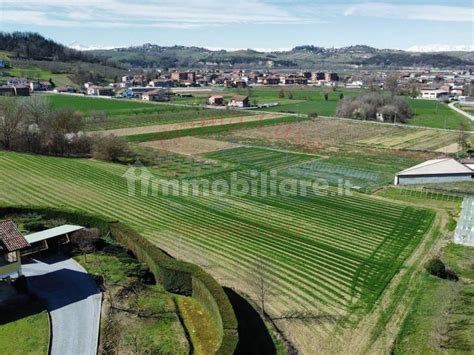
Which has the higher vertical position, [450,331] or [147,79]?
[147,79]

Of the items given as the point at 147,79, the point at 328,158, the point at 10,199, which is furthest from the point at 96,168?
the point at 147,79

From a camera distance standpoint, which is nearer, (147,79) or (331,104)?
(331,104)

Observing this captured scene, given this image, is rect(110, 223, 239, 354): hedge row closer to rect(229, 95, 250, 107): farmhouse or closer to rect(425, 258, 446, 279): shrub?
rect(425, 258, 446, 279): shrub

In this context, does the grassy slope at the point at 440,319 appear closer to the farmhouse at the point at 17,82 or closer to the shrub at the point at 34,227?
the shrub at the point at 34,227

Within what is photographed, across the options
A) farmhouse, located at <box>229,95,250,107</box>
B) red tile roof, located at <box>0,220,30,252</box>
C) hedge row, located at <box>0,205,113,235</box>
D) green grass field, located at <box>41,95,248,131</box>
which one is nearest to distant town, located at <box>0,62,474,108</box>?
farmhouse, located at <box>229,95,250,107</box>

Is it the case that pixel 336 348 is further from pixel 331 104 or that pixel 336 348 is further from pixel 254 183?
pixel 331 104

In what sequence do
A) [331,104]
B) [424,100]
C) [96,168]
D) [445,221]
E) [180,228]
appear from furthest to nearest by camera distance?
[424,100], [331,104], [96,168], [445,221], [180,228]
